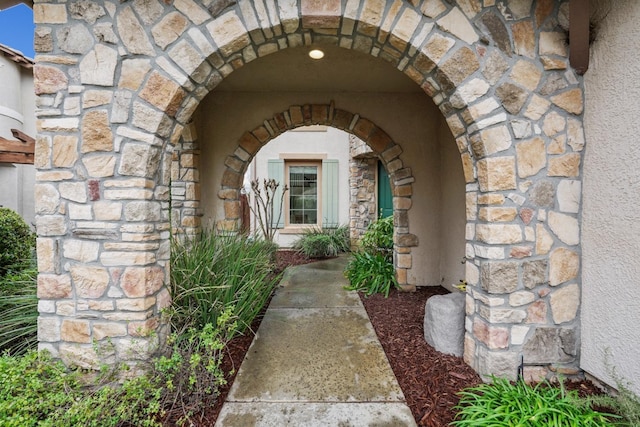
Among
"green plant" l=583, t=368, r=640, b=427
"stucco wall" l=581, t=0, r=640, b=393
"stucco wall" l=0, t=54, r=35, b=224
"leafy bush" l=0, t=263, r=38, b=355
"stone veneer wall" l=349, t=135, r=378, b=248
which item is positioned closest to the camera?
"green plant" l=583, t=368, r=640, b=427

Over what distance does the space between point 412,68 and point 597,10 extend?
1071mm

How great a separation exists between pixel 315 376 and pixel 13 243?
11.6 feet

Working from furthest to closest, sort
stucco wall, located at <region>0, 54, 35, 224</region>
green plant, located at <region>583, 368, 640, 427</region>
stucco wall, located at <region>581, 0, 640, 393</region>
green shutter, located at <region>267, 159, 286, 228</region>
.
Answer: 1. green shutter, located at <region>267, 159, 286, 228</region>
2. stucco wall, located at <region>0, 54, 35, 224</region>
3. stucco wall, located at <region>581, 0, 640, 393</region>
4. green plant, located at <region>583, 368, 640, 427</region>

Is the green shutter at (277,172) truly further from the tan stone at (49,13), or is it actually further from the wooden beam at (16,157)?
the tan stone at (49,13)

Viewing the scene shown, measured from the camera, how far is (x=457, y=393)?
1779 millimetres

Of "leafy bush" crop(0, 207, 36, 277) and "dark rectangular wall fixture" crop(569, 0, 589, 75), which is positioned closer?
"dark rectangular wall fixture" crop(569, 0, 589, 75)

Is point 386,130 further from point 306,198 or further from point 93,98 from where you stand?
point 306,198

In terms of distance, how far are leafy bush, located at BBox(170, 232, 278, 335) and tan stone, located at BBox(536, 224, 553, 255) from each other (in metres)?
1.98

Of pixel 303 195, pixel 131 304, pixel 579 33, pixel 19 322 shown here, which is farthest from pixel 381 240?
pixel 19 322

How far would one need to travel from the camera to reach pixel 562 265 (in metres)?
1.91

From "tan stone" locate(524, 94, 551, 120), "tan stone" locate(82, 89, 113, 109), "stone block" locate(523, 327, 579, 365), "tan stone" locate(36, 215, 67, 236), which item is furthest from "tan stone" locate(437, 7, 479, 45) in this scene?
"tan stone" locate(36, 215, 67, 236)

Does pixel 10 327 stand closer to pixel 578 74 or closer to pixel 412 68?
pixel 412 68

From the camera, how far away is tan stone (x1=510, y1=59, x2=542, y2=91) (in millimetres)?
1861

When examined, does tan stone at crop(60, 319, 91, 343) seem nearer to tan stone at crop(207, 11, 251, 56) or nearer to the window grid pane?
tan stone at crop(207, 11, 251, 56)
